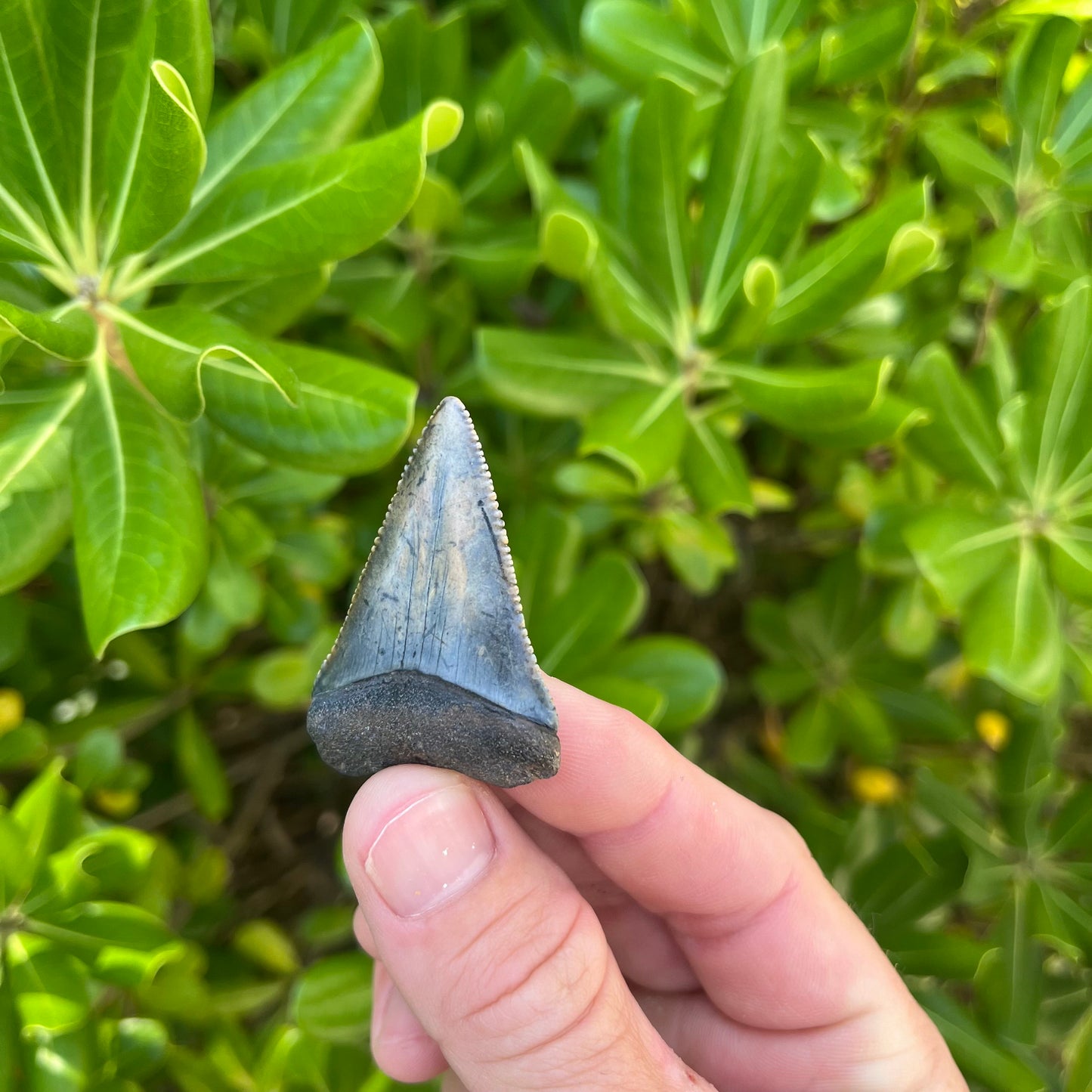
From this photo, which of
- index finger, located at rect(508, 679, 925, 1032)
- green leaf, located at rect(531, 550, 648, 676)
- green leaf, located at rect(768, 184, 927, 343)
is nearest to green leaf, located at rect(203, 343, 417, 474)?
index finger, located at rect(508, 679, 925, 1032)

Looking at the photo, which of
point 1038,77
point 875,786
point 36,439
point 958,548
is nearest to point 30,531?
point 36,439

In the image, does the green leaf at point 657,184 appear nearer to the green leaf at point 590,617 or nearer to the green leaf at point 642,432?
the green leaf at point 642,432

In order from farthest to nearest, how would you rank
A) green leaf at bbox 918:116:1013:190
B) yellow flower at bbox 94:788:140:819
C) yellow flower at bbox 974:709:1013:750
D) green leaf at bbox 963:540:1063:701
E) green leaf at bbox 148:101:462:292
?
yellow flower at bbox 974:709:1013:750 → yellow flower at bbox 94:788:140:819 → green leaf at bbox 918:116:1013:190 → green leaf at bbox 963:540:1063:701 → green leaf at bbox 148:101:462:292

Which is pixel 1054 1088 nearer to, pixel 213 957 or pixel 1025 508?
pixel 1025 508

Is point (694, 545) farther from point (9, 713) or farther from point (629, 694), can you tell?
point (9, 713)

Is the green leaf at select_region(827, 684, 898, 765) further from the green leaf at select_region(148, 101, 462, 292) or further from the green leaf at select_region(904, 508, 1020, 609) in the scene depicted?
the green leaf at select_region(148, 101, 462, 292)

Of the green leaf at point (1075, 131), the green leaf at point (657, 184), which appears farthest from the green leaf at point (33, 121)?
the green leaf at point (1075, 131)
